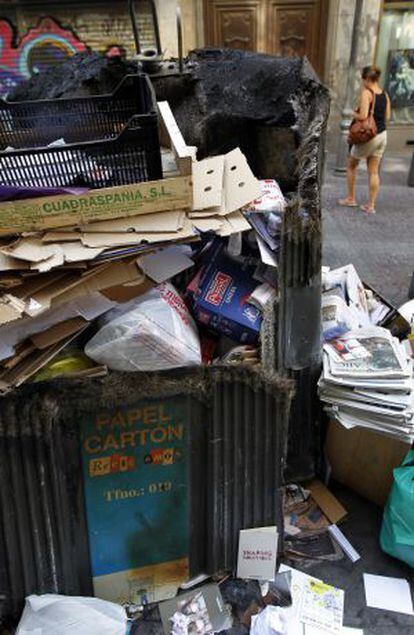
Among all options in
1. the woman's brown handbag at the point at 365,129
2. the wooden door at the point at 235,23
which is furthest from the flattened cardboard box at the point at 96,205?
the wooden door at the point at 235,23

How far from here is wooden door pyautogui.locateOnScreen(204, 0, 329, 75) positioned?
8555 millimetres

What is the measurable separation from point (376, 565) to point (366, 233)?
4.05 m

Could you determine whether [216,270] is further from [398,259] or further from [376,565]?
[398,259]

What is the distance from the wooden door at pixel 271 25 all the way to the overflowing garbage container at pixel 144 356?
749 centimetres

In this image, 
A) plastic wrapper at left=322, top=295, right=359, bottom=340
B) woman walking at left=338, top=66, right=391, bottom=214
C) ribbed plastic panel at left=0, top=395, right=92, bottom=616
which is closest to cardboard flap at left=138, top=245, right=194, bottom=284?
ribbed plastic panel at left=0, top=395, right=92, bottom=616

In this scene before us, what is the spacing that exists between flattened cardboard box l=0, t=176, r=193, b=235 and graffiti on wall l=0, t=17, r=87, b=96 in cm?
825

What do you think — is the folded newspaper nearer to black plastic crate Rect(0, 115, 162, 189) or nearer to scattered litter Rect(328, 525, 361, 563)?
scattered litter Rect(328, 525, 361, 563)

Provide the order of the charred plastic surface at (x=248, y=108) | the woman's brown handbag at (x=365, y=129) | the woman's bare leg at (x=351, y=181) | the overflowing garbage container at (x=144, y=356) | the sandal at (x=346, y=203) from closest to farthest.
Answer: the overflowing garbage container at (x=144, y=356)
the charred plastic surface at (x=248, y=108)
the woman's brown handbag at (x=365, y=129)
the woman's bare leg at (x=351, y=181)
the sandal at (x=346, y=203)

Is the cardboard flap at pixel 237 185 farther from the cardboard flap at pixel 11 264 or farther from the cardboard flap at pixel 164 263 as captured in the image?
the cardboard flap at pixel 11 264

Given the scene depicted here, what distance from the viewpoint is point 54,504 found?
1815mm

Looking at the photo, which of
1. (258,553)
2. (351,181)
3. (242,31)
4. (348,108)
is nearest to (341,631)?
(258,553)

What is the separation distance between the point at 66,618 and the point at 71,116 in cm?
193

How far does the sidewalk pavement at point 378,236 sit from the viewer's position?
478 centimetres

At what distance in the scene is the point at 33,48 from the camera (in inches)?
350
